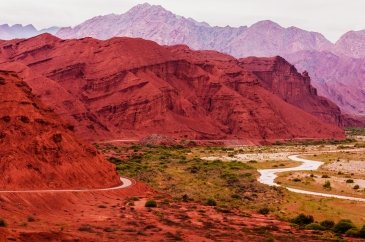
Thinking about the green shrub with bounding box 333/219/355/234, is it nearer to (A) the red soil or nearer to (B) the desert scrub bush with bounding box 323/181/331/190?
(A) the red soil

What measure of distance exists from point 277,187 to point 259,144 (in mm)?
100982

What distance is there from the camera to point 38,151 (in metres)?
56.0

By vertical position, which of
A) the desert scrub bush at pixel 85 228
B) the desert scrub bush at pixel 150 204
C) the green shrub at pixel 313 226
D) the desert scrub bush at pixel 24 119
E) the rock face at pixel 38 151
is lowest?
the green shrub at pixel 313 226

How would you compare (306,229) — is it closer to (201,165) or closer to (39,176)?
(39,176)

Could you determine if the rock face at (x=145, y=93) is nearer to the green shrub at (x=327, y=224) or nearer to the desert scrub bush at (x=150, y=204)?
the desert scrub bush at (x=150, y=204)

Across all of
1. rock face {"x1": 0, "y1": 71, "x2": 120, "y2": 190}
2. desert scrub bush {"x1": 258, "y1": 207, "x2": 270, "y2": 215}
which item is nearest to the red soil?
desert scrub bush {"x1": 258, "y1": 207, "x2": 270, "y2": 215}

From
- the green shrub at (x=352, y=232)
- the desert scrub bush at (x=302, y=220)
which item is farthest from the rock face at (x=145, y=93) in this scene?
the green shrub at (x=352, y=232)

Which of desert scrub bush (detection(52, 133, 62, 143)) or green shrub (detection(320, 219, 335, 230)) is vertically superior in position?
desert scrub bush (detection(52, 133, 62, 143))

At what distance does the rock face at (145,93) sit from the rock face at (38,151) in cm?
7594

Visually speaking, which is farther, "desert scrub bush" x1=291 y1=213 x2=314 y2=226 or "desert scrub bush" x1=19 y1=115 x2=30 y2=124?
"desert scrub bush" x1=19 y1=115 x2=30 y2=124

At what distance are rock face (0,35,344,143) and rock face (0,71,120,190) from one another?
249 ft

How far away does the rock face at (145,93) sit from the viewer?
153m

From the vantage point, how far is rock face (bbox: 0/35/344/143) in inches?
6014

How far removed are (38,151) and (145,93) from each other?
106 metres
